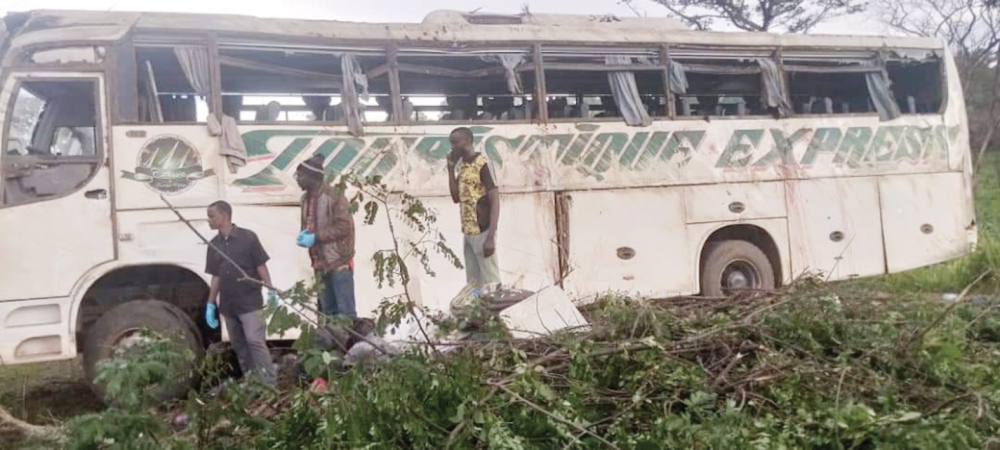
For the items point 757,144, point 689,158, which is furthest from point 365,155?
point 757,144

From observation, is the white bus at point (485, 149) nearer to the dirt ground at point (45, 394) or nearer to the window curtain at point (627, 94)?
the window curtain at point (627, 94)

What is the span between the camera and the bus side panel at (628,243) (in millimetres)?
7930

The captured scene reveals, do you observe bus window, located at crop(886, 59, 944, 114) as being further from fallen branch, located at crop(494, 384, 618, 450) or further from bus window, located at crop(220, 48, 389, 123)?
fallen branch, located at crop(494, 384, 618, 450)

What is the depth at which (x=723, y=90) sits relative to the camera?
29.3ft

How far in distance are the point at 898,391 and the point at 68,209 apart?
5527mm

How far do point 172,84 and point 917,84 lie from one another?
7.69 meters

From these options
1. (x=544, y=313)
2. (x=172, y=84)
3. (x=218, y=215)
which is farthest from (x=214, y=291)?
(x=544, y=313)

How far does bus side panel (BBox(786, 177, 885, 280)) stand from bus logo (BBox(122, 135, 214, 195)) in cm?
560

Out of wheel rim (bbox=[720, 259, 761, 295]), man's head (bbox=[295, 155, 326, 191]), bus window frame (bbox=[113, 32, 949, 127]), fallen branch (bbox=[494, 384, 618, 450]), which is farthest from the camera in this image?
wheel rim (bbox=[720, 259, 761, 295])

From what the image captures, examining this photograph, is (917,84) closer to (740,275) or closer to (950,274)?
(950,274)

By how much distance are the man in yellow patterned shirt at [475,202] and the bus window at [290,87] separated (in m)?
0.75

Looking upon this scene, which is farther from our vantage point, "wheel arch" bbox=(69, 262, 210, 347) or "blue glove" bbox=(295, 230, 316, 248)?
"blue glove" bbox=(295, 230, 316, 248)

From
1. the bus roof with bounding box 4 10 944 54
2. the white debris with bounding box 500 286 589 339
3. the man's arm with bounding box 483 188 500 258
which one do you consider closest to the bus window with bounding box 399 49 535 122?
the bus roof with bounding box 4 10 944 54

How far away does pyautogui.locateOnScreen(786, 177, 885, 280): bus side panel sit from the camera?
881cm
